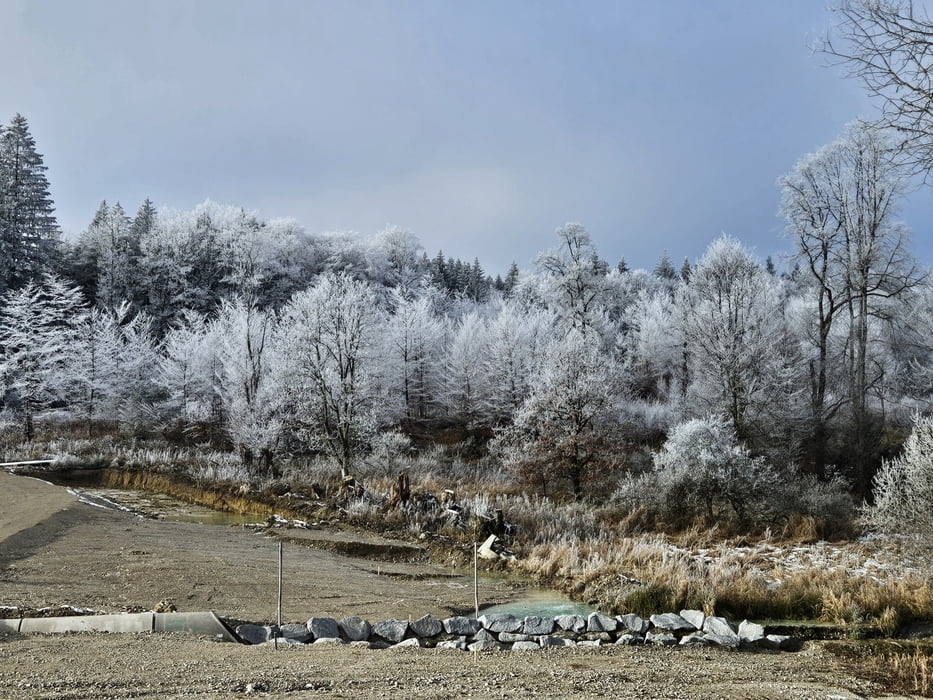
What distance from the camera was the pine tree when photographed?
132 feet

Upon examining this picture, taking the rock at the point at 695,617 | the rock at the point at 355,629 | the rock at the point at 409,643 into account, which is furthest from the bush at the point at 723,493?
the rock at the point at 355,629

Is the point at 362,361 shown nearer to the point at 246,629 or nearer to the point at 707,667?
the point at 246,629

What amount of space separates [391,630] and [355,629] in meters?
0.49

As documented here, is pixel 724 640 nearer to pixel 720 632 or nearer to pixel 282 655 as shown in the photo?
pixel 720 632

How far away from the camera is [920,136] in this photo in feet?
13.7

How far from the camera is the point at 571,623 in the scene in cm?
866

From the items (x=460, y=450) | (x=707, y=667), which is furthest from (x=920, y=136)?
(x=460, y=450)

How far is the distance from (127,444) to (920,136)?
33.8 meters

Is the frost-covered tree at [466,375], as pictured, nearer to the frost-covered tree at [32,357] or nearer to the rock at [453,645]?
the frost-covered tree at [32,357]

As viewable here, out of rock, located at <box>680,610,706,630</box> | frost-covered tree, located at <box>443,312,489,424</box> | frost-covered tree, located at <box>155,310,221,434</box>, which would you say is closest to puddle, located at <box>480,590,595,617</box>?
rock, located at <box>680,610,706,630</box>

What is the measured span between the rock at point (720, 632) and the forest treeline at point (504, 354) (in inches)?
248

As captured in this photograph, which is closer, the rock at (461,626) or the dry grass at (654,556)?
the rock at (461,626)

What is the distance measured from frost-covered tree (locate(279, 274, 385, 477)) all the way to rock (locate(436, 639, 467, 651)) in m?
14.8

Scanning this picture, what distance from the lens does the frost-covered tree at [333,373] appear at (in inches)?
947
